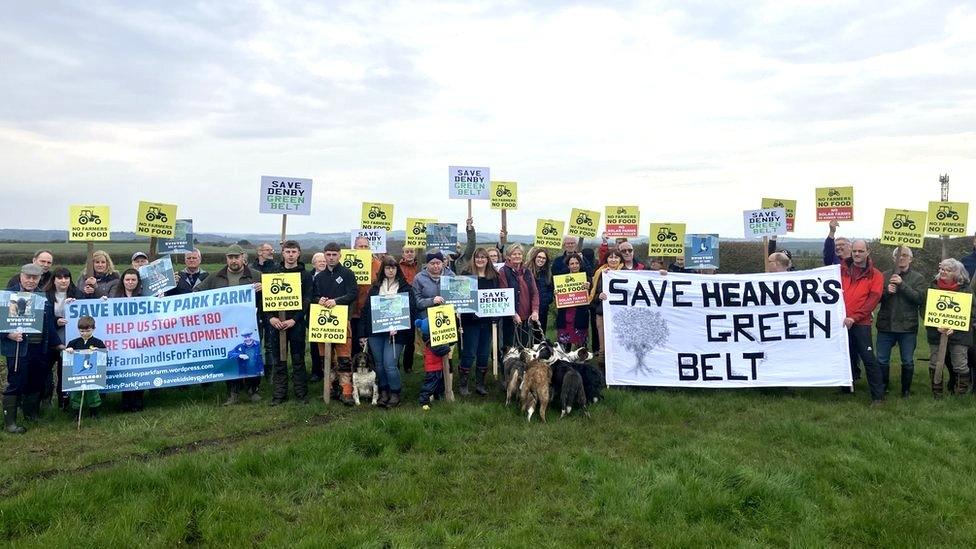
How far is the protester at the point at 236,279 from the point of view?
912 centimetres

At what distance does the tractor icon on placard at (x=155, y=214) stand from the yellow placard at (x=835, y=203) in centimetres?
1085

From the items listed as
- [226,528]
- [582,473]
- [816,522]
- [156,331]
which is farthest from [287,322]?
[816,522]

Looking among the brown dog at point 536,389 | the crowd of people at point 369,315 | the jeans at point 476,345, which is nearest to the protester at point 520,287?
the crowd of people at point 369,315

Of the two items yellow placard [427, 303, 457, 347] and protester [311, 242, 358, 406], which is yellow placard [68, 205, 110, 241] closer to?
protester [311, 242, 358, 406]

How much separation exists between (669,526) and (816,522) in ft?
4.07

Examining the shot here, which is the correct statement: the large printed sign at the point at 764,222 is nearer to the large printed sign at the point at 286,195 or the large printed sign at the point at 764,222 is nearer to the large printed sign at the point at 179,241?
the large printed sign at the point at 286,195

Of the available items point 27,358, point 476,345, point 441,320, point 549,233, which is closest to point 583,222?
point 549,233

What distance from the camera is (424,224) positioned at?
470 inches

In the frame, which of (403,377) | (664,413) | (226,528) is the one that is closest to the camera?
(226,528)

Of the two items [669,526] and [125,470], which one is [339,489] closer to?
[125,470]

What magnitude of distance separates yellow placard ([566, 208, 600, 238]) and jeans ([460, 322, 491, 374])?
3323mm

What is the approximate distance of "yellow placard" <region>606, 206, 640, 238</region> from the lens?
39.9ft

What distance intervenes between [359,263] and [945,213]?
8877mm

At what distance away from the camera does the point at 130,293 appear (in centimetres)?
888
